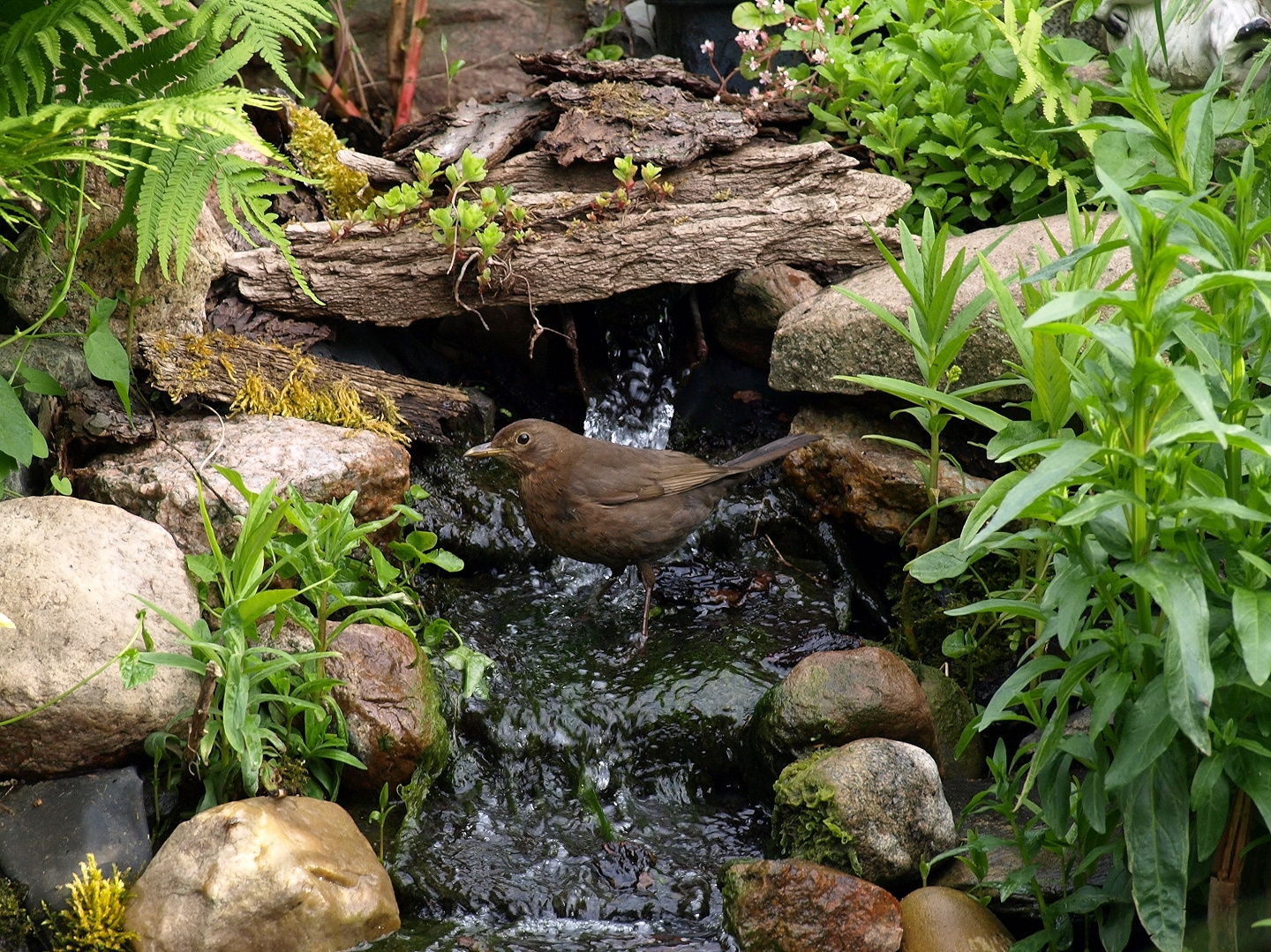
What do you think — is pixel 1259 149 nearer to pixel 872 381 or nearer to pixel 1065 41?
pixel 872 381

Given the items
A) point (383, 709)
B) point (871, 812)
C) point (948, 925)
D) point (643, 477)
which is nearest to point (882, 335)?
point (643, 477)

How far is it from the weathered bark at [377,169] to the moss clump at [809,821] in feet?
11.9

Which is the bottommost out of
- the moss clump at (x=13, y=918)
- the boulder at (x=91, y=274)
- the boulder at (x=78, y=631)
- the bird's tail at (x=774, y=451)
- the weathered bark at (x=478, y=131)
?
the moss clump at (x=13, y=918)

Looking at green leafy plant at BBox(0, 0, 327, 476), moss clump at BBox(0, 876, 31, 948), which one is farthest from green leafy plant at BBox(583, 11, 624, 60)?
moss clump at BBox(0, 876, 31, 948)

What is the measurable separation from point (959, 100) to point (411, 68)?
335cm

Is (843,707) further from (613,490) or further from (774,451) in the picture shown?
(613,490)

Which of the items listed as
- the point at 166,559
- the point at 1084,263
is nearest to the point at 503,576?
the point at 166,559

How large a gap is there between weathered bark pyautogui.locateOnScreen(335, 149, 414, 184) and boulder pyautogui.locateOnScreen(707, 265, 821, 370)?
1751 millimetres

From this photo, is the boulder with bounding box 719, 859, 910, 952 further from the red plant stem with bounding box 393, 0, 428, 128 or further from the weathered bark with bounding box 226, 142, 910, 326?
the red plant stem with bounding box 393, 0, 428, 128

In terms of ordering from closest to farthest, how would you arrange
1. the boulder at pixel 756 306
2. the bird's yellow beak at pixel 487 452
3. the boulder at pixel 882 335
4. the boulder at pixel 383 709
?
the boulder at pixel 383 709, the boulder at pixel 882 335, the bird's yellow beak at pixel 487 452, the boulder at pixel 756 306

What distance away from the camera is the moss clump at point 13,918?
348 cm

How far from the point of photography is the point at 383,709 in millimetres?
4078

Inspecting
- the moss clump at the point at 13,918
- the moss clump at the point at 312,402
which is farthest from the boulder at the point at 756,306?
the moss clump at the point at 13,918

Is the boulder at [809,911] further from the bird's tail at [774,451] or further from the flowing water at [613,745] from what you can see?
the bird's tail at [774,451]
